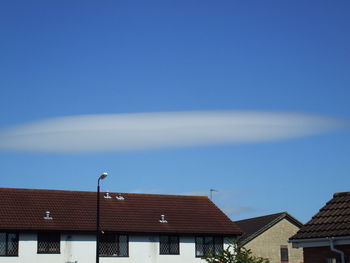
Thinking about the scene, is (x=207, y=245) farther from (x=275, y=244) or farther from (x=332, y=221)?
(x=332, y=221)

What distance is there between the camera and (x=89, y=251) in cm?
4619

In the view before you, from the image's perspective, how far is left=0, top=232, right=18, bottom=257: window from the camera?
43594mm

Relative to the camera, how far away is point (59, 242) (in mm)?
45438

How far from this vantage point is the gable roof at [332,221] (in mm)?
24297

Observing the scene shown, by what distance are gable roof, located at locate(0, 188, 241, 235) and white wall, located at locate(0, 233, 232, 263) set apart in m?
0.74

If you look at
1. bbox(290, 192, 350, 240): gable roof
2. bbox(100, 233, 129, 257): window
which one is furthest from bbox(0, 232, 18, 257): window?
bbox(290, 192, 350, 240): gable roof

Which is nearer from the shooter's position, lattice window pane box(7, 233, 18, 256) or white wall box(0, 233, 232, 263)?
lattice window pane box(7, 233, 18, 256)

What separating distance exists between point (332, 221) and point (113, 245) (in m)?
24.5

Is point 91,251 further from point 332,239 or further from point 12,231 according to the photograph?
point 332,239

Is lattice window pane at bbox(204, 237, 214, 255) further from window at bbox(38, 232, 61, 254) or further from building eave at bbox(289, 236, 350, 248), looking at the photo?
building eave at bbox(289, 236, 350, 248)

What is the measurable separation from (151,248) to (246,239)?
43.3 ft

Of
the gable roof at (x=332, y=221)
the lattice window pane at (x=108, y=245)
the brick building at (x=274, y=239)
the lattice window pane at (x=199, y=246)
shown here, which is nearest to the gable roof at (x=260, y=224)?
the brick building at (x=274, y=239)

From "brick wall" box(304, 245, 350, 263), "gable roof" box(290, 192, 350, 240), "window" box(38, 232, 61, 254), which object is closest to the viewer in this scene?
"brick wall" box(304, 245, 350, 263)

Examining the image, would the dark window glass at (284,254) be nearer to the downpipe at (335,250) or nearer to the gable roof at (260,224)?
the gable roof at (260,224)
